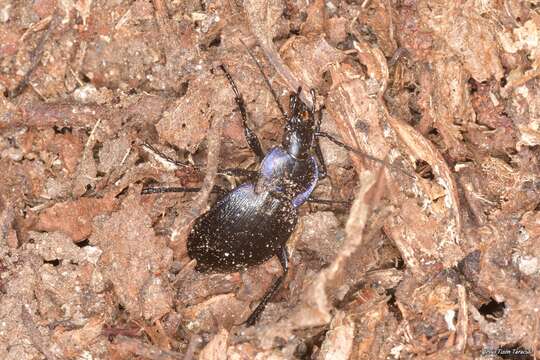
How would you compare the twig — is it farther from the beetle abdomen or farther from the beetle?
the beetle abdomen

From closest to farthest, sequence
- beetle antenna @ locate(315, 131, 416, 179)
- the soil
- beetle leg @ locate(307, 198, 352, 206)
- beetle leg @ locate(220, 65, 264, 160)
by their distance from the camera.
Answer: the soil → beetle antenna @ locate(315, 131, 416, 179) → beetle leg @ locate(220, 65, 264, 160) → beetle leg @ locate(307, 198, 352, 206)

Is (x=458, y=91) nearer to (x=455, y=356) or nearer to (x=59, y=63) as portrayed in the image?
(x=455, y=356)

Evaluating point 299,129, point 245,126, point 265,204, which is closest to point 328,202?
point 265,204

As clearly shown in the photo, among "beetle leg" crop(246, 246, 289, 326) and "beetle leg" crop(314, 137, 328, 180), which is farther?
"beetle leg" crop(314, 137, 328, 180)

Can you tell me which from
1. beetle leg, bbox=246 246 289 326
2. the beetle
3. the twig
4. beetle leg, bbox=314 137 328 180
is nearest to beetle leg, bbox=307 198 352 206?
the beetle

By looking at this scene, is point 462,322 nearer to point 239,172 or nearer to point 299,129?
point 299,129

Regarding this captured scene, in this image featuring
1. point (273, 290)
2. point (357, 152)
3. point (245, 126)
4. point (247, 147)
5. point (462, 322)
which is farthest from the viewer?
point (247, 147)
